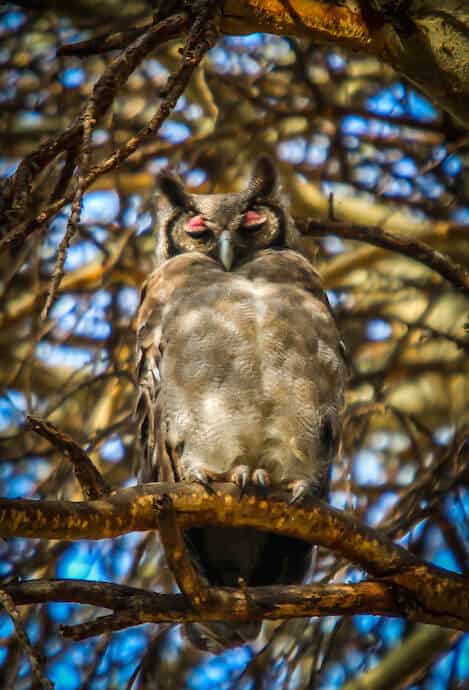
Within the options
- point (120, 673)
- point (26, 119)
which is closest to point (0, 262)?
point (26, 119)

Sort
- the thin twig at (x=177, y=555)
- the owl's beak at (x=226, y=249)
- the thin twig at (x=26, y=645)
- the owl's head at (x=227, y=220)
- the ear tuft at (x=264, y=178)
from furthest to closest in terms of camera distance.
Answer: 1. the ear tuft at (x=264, y=178)
2. the owl's head at (x=227, y=220)
3. the owl's beak at (x=226, y=249)
4. the thin twig at (x=177, y=555)
5. the thin twig at (x=26, y=645)

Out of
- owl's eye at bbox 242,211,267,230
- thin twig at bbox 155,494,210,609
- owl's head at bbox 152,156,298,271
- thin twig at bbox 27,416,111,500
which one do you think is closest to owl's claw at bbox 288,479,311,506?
thin twig at bbox 155,494,210,609

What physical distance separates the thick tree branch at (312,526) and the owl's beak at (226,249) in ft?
3.59

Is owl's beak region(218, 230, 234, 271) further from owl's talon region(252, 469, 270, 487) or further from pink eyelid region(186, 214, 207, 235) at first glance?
owl's talon region(252, 469, 270, 487)

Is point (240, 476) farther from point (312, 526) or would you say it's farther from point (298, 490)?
point (312, 526)

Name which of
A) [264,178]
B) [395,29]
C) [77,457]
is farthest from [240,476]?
[264,178]

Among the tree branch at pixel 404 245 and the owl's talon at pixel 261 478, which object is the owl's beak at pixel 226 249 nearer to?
the tree branch at pixel 404 245

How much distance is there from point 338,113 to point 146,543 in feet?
6.12

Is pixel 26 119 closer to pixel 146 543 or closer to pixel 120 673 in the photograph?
pixel 146 543

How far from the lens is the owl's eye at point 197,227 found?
3.36 meters

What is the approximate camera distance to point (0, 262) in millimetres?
3057

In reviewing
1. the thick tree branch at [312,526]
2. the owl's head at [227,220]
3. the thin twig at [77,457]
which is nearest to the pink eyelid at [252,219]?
the owl's head at [227,220]

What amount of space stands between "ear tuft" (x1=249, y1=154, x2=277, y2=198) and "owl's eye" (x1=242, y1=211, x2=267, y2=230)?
0.33 feet

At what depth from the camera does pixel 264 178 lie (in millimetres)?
3502
